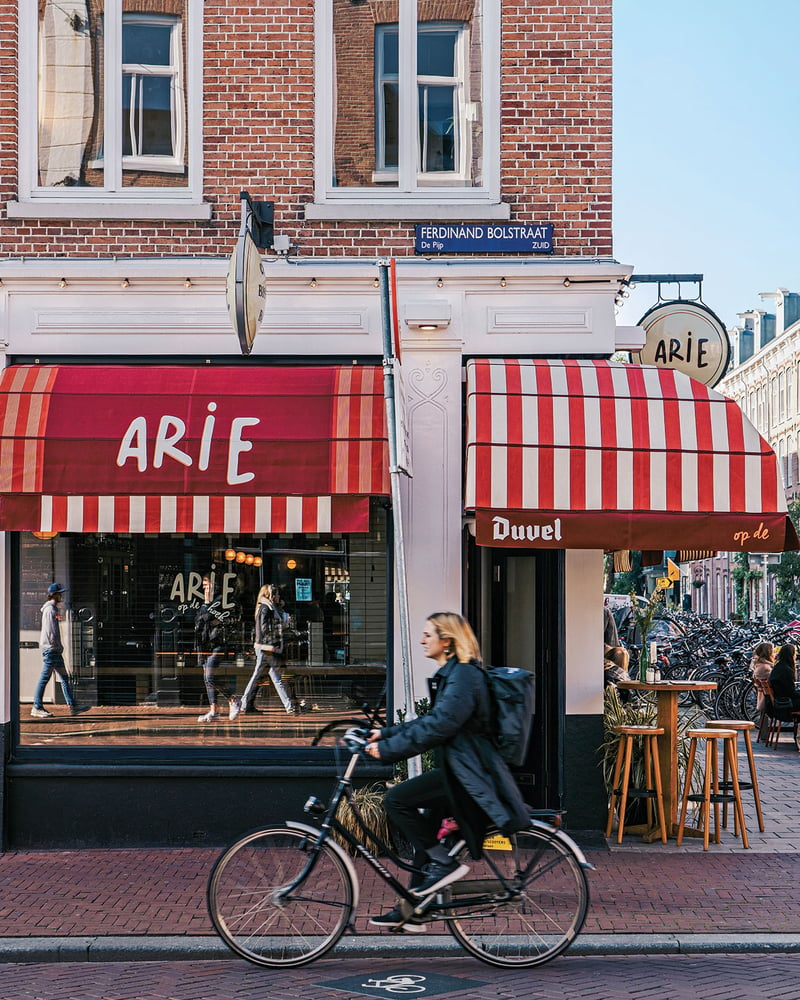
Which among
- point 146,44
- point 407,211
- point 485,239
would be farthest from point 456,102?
point 146,44

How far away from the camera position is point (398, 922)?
6672 millimetres

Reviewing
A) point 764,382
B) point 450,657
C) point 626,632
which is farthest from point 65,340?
point 764,382

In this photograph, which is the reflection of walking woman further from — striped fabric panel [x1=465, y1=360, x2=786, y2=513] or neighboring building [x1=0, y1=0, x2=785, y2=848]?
striped fabric panel [x1=465, y1=360, x2=786, y2=513]

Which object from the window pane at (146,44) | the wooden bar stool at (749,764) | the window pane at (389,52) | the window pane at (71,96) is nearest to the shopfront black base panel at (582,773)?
the wooden bar stool at (749,764)

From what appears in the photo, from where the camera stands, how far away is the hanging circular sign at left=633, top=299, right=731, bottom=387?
1203 centimetres

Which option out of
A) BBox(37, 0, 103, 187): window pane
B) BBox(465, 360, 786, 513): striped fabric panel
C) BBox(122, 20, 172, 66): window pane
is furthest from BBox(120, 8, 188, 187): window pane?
BBox(465, 360, 786, 513): striped fabric panel

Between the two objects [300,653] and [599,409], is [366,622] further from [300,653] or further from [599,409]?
[599,409]

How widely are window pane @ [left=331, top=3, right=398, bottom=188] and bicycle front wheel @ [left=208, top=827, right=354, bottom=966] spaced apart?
591 cm

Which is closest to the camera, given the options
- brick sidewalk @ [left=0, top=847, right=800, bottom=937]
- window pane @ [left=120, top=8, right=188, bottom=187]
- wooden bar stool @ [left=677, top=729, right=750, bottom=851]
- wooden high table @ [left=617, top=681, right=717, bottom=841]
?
brick sidewalk @ [left=0, top=847, right=800, bottom=937]

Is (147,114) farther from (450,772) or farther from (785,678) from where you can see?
(785,678)

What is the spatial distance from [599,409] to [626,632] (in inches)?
639

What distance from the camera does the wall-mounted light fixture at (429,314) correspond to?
395 inches

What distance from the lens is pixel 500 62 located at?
10.3 m

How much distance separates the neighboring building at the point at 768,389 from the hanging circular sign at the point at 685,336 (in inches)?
1588
